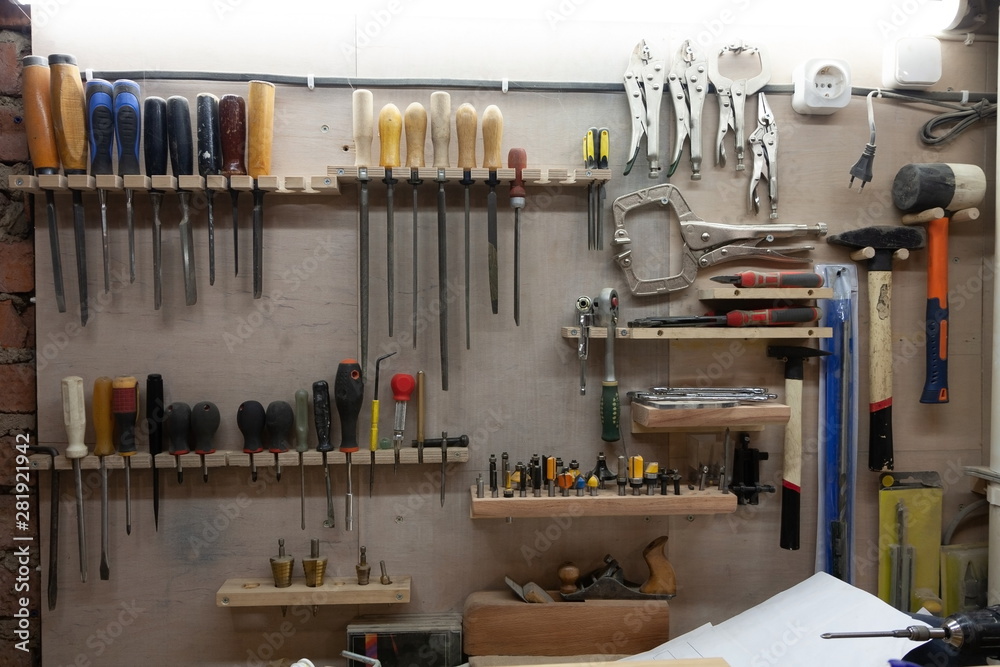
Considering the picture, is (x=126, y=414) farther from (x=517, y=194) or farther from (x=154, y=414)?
(x=517, y=194)

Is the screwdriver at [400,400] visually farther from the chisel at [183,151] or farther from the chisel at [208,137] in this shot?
the chisel at [208,137]

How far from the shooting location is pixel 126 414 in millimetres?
1975

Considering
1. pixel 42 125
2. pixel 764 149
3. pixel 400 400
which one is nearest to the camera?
pixel 42 125

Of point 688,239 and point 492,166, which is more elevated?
point 492,166

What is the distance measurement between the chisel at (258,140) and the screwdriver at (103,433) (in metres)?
0.54

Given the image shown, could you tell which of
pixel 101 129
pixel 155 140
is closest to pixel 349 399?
pixel 155 140

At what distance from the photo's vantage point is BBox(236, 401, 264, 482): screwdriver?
1992 millimetres

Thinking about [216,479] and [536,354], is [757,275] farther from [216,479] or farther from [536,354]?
[216,479]

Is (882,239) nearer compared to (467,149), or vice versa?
(467,149)

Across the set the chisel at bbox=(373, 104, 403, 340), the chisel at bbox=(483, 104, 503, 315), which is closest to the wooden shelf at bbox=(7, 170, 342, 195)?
the chisel at bbox=(373, 104, 403, 340)

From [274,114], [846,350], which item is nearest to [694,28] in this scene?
[846,350]

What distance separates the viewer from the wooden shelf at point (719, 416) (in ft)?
6.46

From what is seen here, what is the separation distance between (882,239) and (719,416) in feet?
2.62

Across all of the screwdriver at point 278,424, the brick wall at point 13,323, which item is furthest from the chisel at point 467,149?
the brick wall at point 13,323
